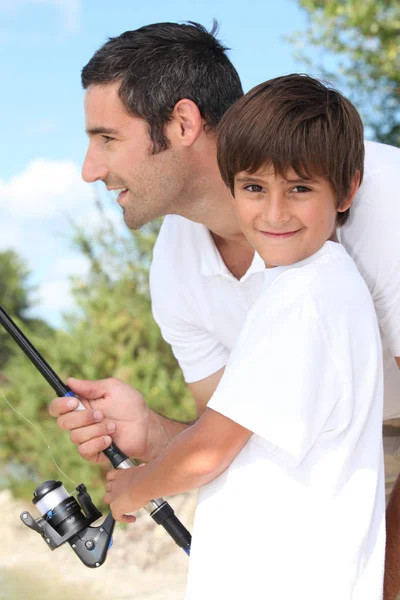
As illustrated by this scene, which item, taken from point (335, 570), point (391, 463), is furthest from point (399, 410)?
point (335, 570)

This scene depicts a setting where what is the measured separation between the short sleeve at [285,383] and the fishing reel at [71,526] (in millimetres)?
587

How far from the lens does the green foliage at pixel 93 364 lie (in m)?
4.74

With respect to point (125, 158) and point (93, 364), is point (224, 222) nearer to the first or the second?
point (125, 158)

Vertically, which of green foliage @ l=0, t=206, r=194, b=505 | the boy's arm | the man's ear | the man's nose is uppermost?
the man's nose

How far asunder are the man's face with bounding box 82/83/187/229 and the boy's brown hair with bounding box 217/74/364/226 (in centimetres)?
61

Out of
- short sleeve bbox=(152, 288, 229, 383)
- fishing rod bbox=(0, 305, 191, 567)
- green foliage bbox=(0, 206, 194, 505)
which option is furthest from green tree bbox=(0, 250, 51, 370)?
fishing rod bbox=(0, 305, 191, 567)

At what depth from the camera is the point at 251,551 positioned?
1.54 metres

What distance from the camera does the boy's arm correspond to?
5.00 feet

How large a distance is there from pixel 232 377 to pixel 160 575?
291cm

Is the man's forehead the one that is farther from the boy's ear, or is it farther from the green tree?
the green tree

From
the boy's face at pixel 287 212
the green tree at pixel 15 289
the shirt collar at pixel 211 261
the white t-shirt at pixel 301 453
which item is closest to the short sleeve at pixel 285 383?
the white t-shirt at pixel 301 453

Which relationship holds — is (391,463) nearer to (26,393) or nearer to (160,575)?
(160,575)

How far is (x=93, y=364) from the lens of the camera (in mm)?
4781

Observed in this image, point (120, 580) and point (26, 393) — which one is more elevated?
point (26, 393)
